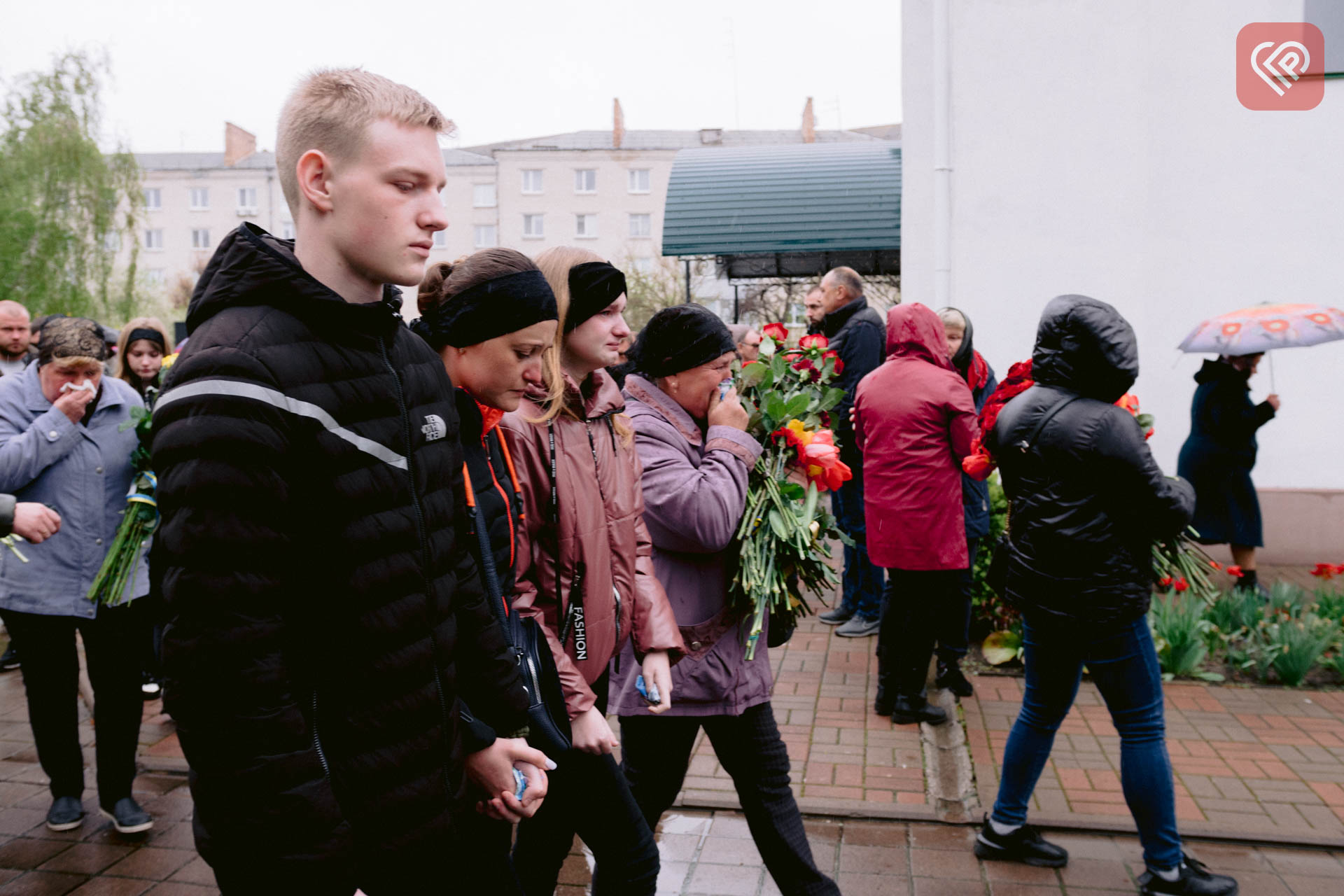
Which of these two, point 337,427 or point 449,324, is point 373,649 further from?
point 449,324

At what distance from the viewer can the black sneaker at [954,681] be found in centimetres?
549

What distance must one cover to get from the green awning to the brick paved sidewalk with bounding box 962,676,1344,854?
234 inches

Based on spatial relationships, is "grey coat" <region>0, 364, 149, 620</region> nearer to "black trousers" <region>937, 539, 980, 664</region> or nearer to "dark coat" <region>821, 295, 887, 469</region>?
"black trousers" <region>937, 539, 980, 664</region>

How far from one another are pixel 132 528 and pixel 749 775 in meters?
2.72

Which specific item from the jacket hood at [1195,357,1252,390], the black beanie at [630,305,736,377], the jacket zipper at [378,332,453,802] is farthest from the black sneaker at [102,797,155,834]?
the jacket hood at [1195,357,1252,390]

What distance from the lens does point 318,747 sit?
155 cm

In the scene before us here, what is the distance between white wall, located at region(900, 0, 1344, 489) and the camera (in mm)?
7797

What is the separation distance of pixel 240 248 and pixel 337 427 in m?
0.32

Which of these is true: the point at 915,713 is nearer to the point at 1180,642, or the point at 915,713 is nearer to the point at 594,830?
the point at 1180,642

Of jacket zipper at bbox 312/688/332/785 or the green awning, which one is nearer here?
jacket zipper at bbox 312/688/332/785

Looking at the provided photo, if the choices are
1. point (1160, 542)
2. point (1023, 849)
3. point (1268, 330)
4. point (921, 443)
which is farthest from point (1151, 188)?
point (1023, 849)

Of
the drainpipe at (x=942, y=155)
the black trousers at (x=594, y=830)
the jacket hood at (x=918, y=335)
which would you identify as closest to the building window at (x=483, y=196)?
the drainpipe at (x=942, y=155)

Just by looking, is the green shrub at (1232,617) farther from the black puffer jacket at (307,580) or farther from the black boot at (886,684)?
the black puffer jacket at (307,580)

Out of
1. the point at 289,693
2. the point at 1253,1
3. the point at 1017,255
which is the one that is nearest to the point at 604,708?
the point at 289,693
